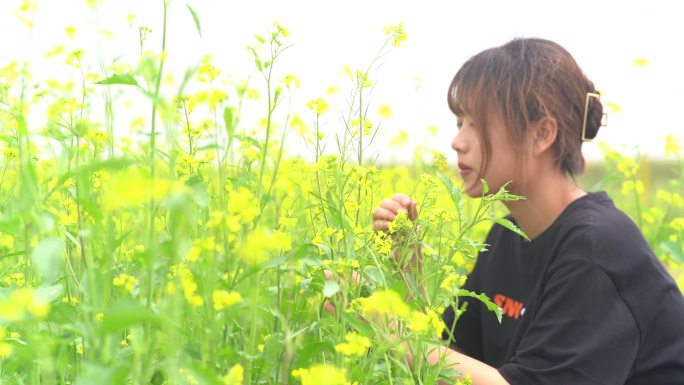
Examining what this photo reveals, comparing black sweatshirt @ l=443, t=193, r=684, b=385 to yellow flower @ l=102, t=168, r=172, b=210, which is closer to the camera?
yellow flower @ l=102, t=168, r=172, b=210

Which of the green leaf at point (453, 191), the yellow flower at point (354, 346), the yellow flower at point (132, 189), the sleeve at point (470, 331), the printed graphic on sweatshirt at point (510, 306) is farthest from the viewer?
the sleeve at point (470, 331)

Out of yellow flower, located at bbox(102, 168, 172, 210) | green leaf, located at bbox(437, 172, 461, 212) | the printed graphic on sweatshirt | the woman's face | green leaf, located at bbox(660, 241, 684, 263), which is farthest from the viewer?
green leaf, located at bbox(660, 241, 684, 263)

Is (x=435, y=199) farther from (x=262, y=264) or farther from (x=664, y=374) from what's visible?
(x=664, y=374)

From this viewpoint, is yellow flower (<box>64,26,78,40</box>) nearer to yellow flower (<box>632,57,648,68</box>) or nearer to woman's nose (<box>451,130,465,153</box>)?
woman's nose (<box>451,130,465,153</box>)

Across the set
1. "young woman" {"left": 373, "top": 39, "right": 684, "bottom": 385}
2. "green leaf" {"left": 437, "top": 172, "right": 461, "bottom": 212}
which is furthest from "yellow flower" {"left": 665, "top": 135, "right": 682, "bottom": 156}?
"green leaf" {"left": 437, "top": 172, "right": 461, "bottom": 212}

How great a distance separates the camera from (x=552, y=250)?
1.87 meters

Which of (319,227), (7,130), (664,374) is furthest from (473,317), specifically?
(7,130)

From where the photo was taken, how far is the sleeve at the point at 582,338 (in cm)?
167

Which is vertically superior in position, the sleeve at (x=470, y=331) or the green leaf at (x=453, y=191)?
the green leaf at (x=453, y=191)

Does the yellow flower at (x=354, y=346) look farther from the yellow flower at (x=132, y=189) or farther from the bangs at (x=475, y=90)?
the bangs at (x=475, y=90)

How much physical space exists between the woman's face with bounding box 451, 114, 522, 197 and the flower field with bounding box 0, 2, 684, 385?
217mm

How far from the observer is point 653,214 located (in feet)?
10.7

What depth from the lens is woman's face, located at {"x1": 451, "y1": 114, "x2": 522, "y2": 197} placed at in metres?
1.87

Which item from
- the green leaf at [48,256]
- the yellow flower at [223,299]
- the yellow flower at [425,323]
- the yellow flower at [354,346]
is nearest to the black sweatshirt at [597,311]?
the yellow flower at [425,323]
